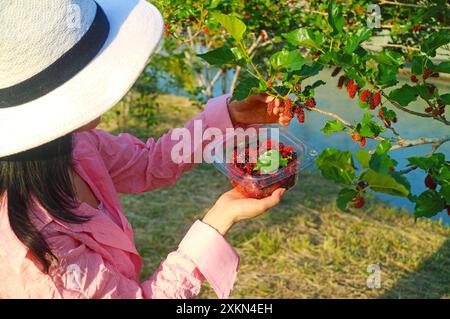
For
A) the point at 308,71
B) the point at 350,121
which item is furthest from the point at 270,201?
the point at 350,121

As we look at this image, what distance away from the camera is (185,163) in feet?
5.29

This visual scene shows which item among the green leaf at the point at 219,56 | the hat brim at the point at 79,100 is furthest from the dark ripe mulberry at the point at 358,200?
the hat brim at the point at 79,100

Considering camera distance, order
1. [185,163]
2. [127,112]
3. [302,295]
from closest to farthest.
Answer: [185,163] < [302,295] < [127,112]

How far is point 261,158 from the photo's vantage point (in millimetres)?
1417

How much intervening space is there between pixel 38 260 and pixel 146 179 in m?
0.51

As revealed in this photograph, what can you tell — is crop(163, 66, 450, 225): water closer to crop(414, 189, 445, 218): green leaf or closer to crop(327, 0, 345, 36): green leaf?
crop(327, 0, 345, 36): green leaf

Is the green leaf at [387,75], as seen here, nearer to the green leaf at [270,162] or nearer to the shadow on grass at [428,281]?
the green leaf at [270,162]

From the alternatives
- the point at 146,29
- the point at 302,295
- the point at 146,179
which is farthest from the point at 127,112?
the point at 146,29

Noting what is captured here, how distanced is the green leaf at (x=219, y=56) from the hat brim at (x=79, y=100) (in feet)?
0.42

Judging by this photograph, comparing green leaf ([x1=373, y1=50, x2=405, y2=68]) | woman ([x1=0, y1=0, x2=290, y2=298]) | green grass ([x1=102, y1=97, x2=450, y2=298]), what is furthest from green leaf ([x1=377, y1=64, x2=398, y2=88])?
green grass ([x1=102, y1=97, x2=450, y2=298])

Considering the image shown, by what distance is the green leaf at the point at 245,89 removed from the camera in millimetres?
1179

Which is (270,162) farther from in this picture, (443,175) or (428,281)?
(428,281)

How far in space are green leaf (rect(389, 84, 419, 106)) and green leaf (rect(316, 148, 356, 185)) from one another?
0.29 meters
